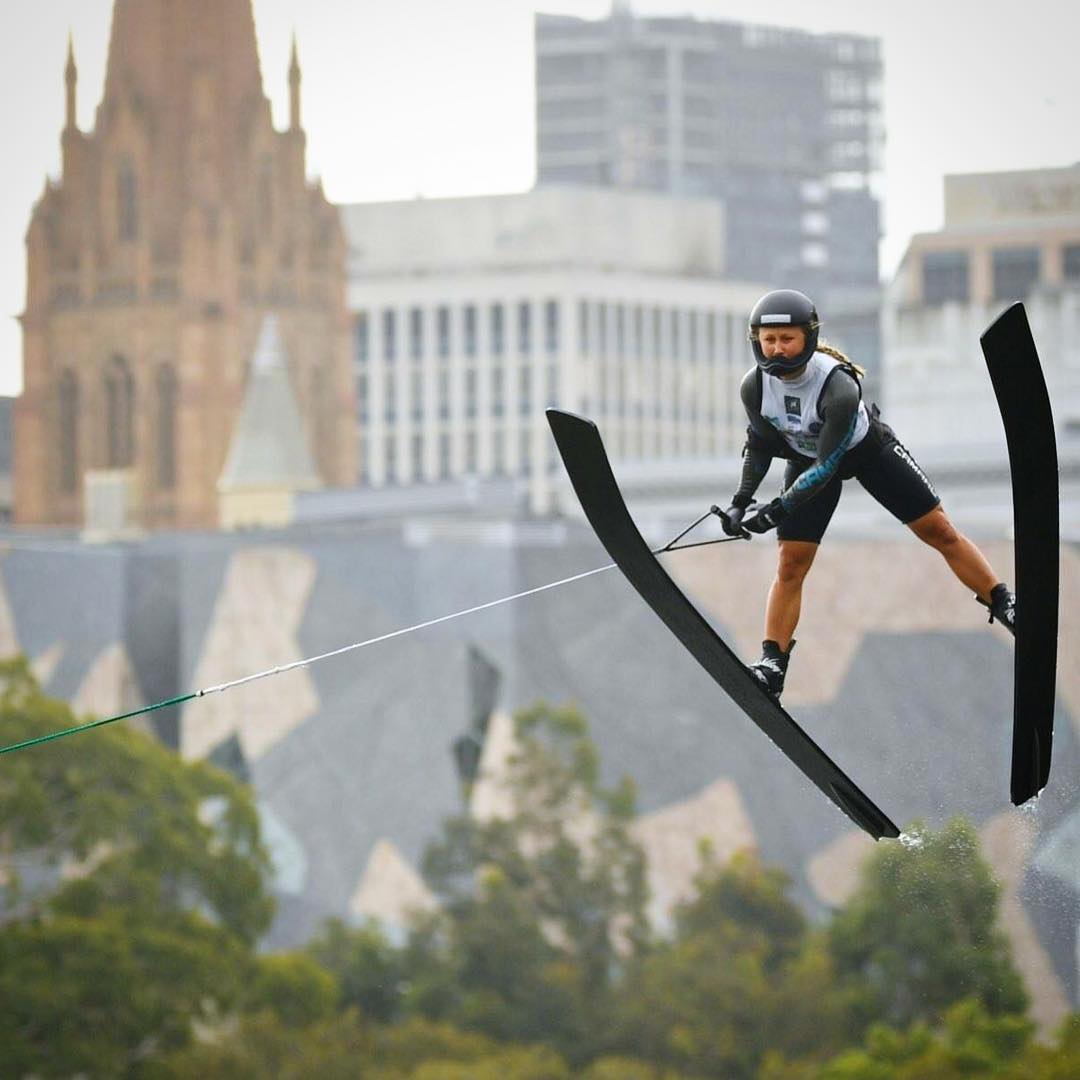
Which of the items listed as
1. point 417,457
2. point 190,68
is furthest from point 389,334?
point 190,68

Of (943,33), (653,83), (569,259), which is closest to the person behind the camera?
(943,33)

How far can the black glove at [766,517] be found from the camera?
10.7 m

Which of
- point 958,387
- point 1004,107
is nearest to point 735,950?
point 958,387

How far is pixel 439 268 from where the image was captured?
9138 cm

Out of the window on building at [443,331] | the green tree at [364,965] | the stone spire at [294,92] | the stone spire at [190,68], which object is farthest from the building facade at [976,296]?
the stone spire at [190,68]

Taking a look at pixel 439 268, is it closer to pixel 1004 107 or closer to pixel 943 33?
pixel 943 33

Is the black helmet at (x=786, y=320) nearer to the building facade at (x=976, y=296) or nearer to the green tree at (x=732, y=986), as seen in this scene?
the green tree at (x=732, y=986)

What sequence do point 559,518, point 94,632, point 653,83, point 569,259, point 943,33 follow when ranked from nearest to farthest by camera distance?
point 559,518 < point 94,632 < point 943,33 < point 569,259 < point 653,83

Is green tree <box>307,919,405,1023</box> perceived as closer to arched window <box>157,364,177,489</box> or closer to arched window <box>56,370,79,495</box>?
arched window <box>56,370,79,495</box>

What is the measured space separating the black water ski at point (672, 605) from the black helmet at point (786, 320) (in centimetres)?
88

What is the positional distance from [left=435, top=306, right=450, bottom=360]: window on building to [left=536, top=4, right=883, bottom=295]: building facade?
1199 cm

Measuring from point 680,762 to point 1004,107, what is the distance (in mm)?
Answer: 23893

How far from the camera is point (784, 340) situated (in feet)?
35.5

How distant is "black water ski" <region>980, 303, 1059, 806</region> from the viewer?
35.3 feet
